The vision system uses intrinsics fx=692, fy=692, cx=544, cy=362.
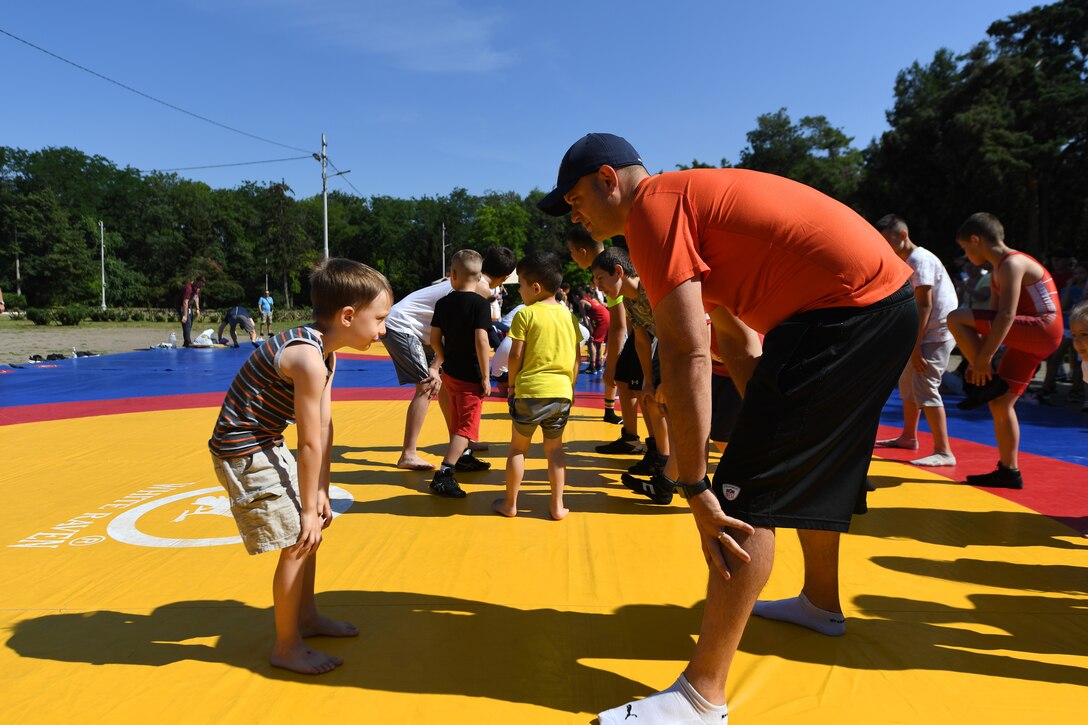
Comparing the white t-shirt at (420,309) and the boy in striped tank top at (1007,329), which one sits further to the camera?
the white t-shirt at (420,309)

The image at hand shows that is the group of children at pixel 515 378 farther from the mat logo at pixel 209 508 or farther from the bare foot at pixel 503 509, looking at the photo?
the mat logo at pixel 209 508

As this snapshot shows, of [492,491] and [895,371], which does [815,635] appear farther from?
[492,491]

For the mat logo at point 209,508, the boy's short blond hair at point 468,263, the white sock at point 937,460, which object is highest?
the boy's short blond hair at point 468,263

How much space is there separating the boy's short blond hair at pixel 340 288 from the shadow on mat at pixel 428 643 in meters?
1.24

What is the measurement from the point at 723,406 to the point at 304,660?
2893 mm

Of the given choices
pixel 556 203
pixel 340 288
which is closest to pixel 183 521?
pixel 340 288

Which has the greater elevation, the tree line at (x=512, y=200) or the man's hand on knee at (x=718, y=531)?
the tree line at (x=512, y=200)

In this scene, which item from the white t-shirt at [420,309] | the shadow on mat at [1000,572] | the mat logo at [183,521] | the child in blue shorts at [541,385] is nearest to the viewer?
the shadow on mat at [1000,572]

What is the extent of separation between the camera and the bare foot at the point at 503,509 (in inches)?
164

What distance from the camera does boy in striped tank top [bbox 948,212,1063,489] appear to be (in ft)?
14.4

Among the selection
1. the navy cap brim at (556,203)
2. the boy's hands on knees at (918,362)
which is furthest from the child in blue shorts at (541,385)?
the boy's hands on knees at (918,362)

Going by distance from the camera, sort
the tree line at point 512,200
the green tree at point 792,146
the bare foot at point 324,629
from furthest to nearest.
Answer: the green tree at point 792,146
the tree line at point 512,200
the bare foot at point 324,629

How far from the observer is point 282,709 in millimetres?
2148

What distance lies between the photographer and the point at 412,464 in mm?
5398
